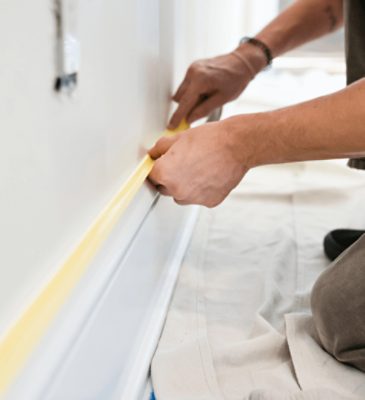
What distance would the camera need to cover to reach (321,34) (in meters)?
A: 1.19

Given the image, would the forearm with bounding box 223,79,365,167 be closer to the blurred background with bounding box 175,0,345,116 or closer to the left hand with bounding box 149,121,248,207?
the left hand with bounding box 149,121,248,207

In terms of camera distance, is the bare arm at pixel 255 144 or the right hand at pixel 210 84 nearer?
the bare arm at pixel 255 144

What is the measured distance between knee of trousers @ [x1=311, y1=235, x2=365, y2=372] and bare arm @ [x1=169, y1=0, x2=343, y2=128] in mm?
414

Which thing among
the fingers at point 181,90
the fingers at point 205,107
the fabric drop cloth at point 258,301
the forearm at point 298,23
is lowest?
the fabric drop cloth at point 258,301

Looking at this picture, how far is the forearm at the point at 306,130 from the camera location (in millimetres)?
649

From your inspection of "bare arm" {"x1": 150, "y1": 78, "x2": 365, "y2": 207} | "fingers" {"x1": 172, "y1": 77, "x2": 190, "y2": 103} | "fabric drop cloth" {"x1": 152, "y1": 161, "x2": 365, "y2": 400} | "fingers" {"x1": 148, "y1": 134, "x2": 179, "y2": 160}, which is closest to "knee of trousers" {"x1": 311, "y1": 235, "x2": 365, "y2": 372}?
"fabric drop cloth" {"x1": 152, "y1": 161, "x2": 365, "y2": 400}

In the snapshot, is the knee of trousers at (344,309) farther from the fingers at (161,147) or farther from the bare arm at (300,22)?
the bare arm at (300,22)

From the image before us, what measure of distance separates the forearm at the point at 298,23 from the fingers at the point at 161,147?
399mm

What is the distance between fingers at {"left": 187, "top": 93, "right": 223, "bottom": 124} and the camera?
1.06m

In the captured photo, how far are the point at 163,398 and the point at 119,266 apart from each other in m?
0.19

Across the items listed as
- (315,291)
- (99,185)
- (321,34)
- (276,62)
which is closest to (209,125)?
(99,185)

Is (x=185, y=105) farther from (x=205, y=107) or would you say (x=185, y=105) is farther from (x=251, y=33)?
(x=251, y=33)

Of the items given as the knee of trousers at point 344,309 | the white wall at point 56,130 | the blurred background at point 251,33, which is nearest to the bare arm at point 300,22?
the blurred background at point 251,33

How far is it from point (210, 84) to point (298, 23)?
278 mm
